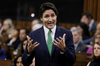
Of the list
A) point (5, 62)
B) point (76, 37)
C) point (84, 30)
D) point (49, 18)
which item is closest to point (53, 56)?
point (49, 18)

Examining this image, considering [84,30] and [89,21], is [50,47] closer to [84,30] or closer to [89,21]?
[84,30]

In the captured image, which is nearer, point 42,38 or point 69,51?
point 69,51

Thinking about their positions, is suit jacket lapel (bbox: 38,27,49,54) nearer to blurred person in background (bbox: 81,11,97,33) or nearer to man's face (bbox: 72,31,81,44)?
man's face (bbox: 72,31,81,44)

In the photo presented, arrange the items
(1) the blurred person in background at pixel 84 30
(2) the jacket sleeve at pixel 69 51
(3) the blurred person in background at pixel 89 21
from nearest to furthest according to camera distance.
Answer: (2) the jacket sleeve at pixel 69 51 → (1) the blurred person in background at pixel 84 30 → (3) the blurred person in background at pixel 89 21

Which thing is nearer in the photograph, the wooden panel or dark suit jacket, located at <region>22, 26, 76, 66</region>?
dark suit jacket, located at <region>22, 26, 76, 66</region>

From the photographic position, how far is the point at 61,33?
1514mm

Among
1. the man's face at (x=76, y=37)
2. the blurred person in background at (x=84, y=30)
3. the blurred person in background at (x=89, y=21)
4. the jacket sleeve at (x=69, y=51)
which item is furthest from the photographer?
the blurred person in background at (x=89, y=21)

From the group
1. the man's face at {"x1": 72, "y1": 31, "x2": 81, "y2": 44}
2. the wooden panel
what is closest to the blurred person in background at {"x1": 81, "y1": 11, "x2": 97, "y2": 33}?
the man's face at {"x1": 72, "y1": 31, "x2": 81, "y2": 44}

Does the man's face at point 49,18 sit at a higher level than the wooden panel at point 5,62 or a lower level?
higher

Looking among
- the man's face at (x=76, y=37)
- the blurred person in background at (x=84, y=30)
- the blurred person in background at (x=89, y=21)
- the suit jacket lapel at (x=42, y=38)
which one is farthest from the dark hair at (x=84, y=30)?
the suit jacket lapel at (x=42, y=38)

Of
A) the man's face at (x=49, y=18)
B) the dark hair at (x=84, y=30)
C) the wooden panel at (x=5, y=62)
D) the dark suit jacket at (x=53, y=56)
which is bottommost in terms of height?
the wooden panel at (x=5, y=62)

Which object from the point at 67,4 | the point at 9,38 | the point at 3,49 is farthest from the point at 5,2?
the point at 3,49

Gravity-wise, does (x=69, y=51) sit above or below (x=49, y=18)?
below

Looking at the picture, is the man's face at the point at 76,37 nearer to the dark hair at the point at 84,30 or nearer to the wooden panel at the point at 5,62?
the dark hair at the point at 84,30
